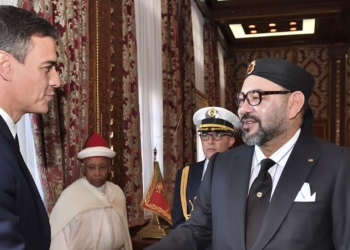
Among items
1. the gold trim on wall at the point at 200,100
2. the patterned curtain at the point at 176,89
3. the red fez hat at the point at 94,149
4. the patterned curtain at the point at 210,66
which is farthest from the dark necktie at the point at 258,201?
the patterned curtain at the point at 210,66

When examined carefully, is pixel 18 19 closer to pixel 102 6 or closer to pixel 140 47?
pixel 102 6

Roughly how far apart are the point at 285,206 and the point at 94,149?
2.30m

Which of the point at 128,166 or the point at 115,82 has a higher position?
the point at 115,82

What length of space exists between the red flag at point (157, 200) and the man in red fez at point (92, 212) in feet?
1.29

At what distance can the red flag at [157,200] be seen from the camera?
15.5 ft

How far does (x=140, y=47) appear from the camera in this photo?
20.9 feet

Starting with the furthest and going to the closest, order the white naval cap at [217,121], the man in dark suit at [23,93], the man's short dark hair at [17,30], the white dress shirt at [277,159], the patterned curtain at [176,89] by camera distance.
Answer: the patterned curtain at [176,89]
the white naval cap at [217,121]
the white dress shirt at [277,159]
the man's short dark hair at [17,30]
the man in dark suit at [23,93]

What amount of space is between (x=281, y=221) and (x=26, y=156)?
7.58 ft

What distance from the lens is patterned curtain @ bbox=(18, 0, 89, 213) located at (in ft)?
12.3

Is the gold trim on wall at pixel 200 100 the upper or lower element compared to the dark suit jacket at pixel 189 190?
upper

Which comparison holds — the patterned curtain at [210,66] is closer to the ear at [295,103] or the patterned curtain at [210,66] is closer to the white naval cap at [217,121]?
the white naval cap at [217,121]

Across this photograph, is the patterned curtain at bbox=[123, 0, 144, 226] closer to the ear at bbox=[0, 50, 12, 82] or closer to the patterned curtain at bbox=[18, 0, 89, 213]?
the patterned curtain at bbox=[18, 0, 89, 213]

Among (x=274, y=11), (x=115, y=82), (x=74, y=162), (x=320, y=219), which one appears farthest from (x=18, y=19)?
(x=274, y=11)

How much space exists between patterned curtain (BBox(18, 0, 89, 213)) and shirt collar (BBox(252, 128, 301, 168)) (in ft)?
6.42
